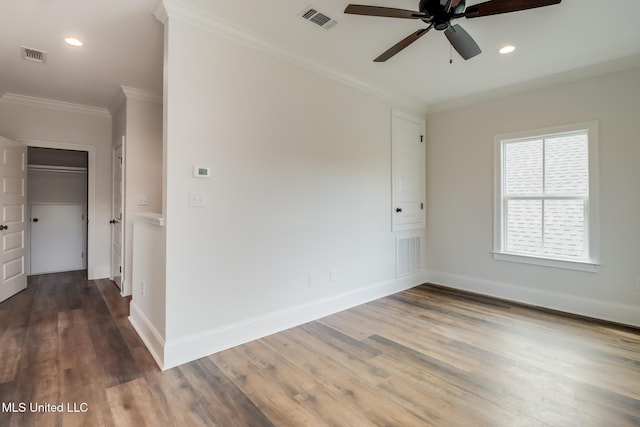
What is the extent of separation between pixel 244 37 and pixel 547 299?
14.1ft

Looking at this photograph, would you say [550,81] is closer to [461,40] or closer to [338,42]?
[461,40]

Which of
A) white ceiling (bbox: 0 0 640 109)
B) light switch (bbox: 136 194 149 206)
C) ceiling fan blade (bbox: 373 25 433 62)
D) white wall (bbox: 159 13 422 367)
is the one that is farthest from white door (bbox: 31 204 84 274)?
ceiling fan blade (bbox: 373 25 433 62)

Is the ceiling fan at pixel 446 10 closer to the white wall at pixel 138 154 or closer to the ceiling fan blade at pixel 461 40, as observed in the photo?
the ceiling fan blade at pixel 461 40

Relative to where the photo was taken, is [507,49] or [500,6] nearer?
[500,6]

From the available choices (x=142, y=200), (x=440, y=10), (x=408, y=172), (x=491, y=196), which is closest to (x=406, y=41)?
(x=440, y=10)

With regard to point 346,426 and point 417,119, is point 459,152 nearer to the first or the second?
point 417,119

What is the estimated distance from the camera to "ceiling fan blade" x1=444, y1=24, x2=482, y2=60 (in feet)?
7.16

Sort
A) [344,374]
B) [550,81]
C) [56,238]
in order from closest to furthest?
1. [344,374]
2. [550,81]
3. [56,238]

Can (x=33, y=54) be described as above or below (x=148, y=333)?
above

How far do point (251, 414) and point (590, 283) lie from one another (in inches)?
147

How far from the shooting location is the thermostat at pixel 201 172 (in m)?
2.42

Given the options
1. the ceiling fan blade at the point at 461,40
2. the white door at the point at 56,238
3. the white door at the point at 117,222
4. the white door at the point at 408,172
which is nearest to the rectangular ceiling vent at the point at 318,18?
the ceiling fan blade at the point at 461,40

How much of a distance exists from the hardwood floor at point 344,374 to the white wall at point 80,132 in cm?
162

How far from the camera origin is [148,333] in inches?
104
